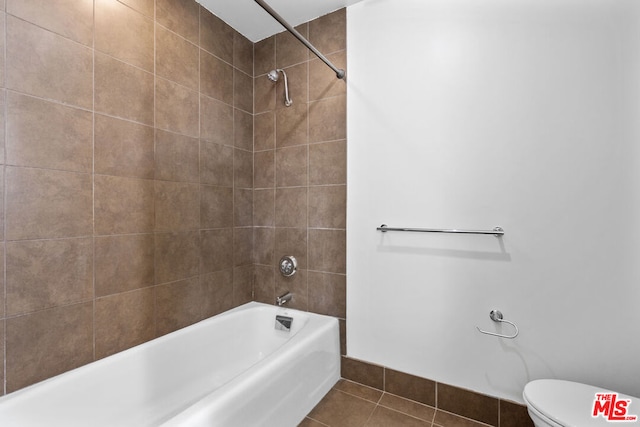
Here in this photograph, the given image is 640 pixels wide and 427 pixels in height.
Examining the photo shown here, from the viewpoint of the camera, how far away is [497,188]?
52.7 inches

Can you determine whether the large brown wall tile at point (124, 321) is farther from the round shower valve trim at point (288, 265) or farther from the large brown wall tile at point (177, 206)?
the round shower valve trim at point (288, 265)

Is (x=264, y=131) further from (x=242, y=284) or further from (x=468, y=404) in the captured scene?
(x=468, y=404)

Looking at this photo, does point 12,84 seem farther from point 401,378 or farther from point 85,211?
point 401,378

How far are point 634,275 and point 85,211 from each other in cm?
230

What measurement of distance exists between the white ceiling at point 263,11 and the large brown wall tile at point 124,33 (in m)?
0.49

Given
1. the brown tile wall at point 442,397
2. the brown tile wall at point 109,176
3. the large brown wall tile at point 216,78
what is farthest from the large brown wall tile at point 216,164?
the brown tile wall at point 442,397

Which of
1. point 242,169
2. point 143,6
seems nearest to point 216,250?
point 242,169

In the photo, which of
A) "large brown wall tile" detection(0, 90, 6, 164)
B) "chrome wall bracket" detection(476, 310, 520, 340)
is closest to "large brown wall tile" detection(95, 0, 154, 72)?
"large brown wall tile" detection(0, 90, 6, 164)

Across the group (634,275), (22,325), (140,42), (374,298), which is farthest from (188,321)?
(634,275)

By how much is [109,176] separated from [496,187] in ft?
6.02

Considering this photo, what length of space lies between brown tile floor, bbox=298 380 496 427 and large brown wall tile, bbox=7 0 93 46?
203cm

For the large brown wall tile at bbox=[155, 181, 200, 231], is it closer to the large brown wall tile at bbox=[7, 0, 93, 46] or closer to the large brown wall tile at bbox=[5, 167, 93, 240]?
the large brown wall tile at bbox=[5, 167, 93, 240]

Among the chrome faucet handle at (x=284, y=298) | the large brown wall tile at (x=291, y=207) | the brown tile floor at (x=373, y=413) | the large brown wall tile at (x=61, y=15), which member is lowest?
the brown tile floor at (x=373, y=413)

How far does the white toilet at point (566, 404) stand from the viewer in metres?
0.99
